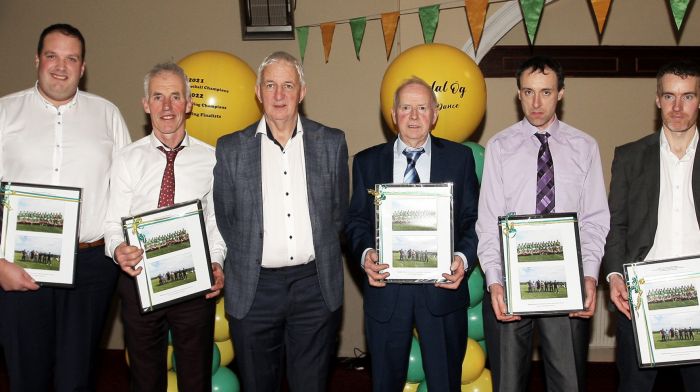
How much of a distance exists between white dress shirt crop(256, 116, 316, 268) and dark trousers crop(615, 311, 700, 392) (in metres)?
1.34

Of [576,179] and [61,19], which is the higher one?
[61,19]

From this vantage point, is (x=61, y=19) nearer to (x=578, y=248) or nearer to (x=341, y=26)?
(x=341, y=26)

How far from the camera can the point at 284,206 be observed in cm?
277

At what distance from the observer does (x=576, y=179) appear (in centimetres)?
276

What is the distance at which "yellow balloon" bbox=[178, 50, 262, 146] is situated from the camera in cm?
338

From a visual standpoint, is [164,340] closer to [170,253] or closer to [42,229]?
[170,253]

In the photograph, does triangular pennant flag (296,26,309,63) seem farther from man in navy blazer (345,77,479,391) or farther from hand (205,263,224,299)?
hand (205,263,224,299)

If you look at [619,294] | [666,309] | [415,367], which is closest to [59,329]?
[415,367]

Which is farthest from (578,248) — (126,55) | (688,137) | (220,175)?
(126,55)

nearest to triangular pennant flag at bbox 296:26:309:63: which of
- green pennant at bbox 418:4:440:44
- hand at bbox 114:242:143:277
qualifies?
green pennant at bbox 418:4:440:44

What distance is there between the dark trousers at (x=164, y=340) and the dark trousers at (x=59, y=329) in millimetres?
185

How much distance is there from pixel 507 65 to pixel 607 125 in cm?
89

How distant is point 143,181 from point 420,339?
1.39 m

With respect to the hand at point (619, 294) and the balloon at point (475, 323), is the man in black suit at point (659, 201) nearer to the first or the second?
the hand at point (619, 294)
